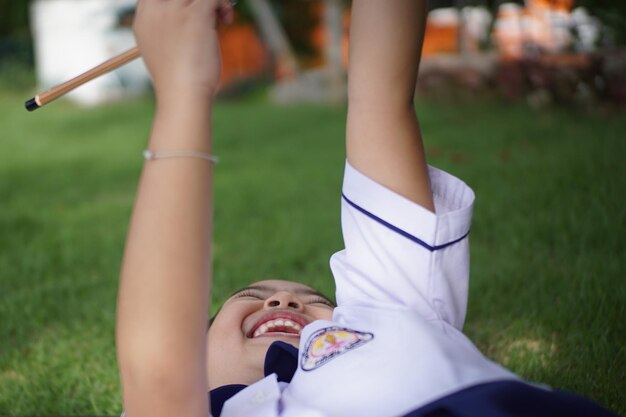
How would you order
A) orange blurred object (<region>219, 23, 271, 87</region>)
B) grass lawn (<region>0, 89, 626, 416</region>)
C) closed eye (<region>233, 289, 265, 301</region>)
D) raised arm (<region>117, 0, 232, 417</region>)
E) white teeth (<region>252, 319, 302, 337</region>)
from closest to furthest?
raised arm (<region>117, 0, 232, 417</region>), white teeth (<region>252, 319, 302, 337</region>), closed eye (<region>233, 289, 265, 301</region>), grass lawn (<region>0, 89, 626, 416</region>), orange blurred object (<region>219, 23, 271, 87</region>)

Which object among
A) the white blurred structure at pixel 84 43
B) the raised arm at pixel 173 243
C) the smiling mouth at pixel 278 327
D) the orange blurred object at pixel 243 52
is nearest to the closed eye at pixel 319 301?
the smiling mouth at pixel 278 327

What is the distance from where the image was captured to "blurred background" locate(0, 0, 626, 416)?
213cm

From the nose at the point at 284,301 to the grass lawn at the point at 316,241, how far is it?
2.18 feet

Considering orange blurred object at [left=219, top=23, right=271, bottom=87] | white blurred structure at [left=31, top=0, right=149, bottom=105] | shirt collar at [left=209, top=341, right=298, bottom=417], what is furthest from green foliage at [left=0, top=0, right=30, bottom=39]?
shirt collar at [left=209, top=341, right=298, bottom=417]

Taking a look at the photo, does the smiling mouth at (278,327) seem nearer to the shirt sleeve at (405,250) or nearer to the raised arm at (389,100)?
the shirt sleeve at (405,250)

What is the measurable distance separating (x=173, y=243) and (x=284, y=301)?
564 mm

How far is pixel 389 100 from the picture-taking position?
1160 mm

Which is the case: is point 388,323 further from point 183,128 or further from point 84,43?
point 84,43

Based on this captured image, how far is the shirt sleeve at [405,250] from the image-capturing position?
1122mm

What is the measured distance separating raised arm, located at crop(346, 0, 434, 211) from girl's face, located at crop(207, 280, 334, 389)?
0.39 meters

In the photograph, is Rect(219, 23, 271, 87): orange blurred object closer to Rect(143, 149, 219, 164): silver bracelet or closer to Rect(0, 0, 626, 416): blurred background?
Rect(0, 0, 626, 416): blurred background

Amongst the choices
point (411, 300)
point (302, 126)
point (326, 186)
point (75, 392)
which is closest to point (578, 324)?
point (411, 300)

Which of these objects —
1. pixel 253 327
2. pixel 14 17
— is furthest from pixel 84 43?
pixel 253 327

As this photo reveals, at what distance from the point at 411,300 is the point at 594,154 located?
3254mm
